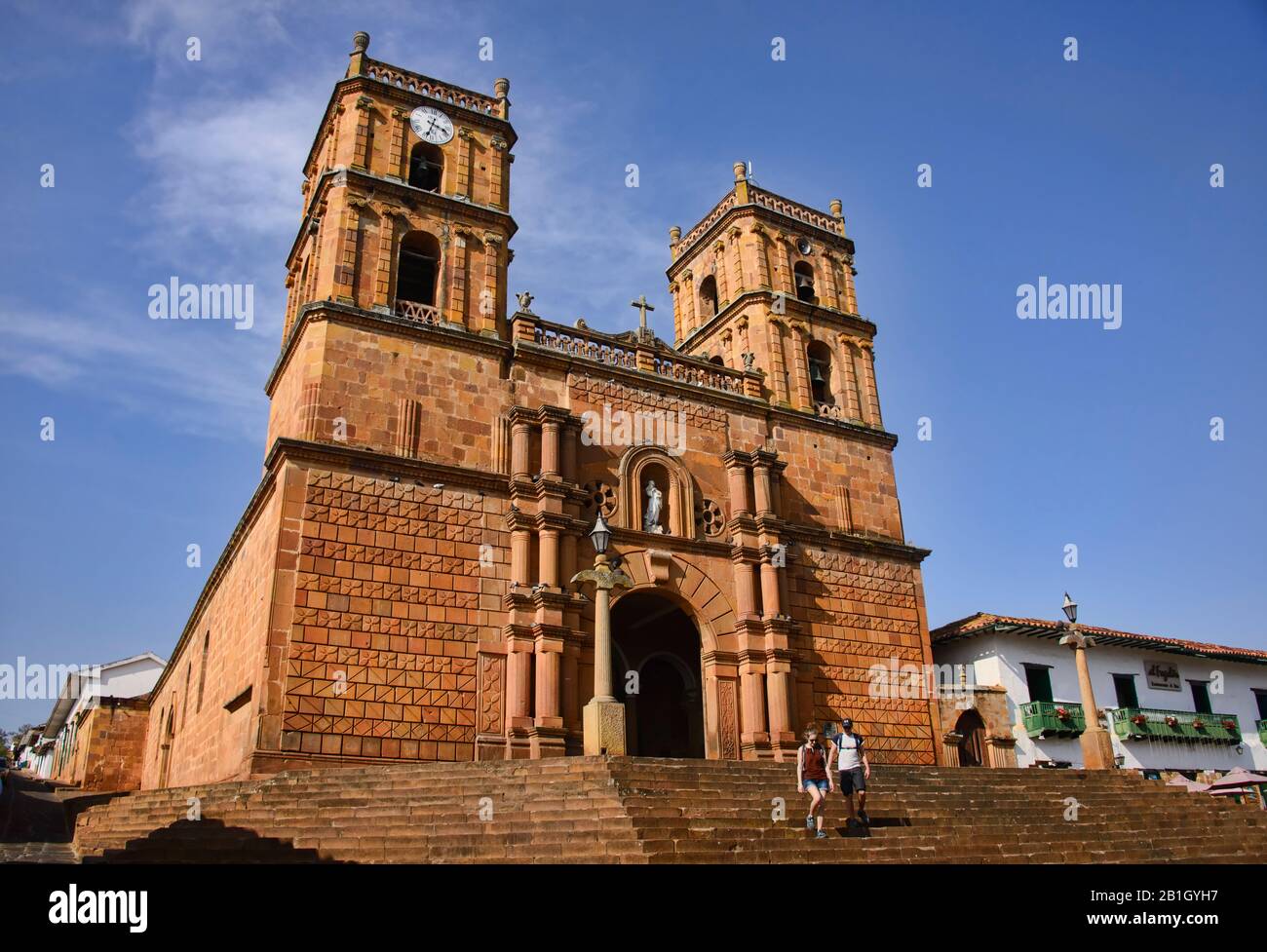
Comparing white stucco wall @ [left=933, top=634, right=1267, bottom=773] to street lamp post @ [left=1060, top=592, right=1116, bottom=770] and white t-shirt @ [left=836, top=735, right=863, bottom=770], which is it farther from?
white t-shirt @ [left=836, top=735, right=863, bottom=770]

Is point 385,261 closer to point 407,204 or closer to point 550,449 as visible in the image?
point 407,204

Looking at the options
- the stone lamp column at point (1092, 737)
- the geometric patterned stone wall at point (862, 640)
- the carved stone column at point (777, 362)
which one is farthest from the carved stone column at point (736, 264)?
the stone lamp column at point (1092, 737)

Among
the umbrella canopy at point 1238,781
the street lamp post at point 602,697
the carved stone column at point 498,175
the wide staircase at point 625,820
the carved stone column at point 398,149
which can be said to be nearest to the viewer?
the wide staircase at point 625,820

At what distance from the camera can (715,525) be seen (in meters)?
22.2

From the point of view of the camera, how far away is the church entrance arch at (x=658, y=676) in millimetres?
22734

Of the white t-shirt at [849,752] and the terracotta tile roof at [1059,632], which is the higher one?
the terracotta tile roof at [1059,632]

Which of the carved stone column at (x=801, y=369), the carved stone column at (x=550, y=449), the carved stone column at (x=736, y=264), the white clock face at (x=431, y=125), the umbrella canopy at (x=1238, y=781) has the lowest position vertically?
the umbrella canopy at (x=1238, y=781)

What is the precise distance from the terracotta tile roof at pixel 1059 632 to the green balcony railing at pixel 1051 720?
6.79 feet

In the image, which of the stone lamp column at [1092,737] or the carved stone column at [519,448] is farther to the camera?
the stone lamp column at [1092,737]

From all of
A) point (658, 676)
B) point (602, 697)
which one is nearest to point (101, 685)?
point (658, 676)

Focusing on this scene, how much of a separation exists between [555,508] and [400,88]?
1135 cm

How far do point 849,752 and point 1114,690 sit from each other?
19077 millimetres

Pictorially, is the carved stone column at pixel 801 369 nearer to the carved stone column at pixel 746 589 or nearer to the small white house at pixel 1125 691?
the carved stone column at pixel 746 589

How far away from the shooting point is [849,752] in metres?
12.4
